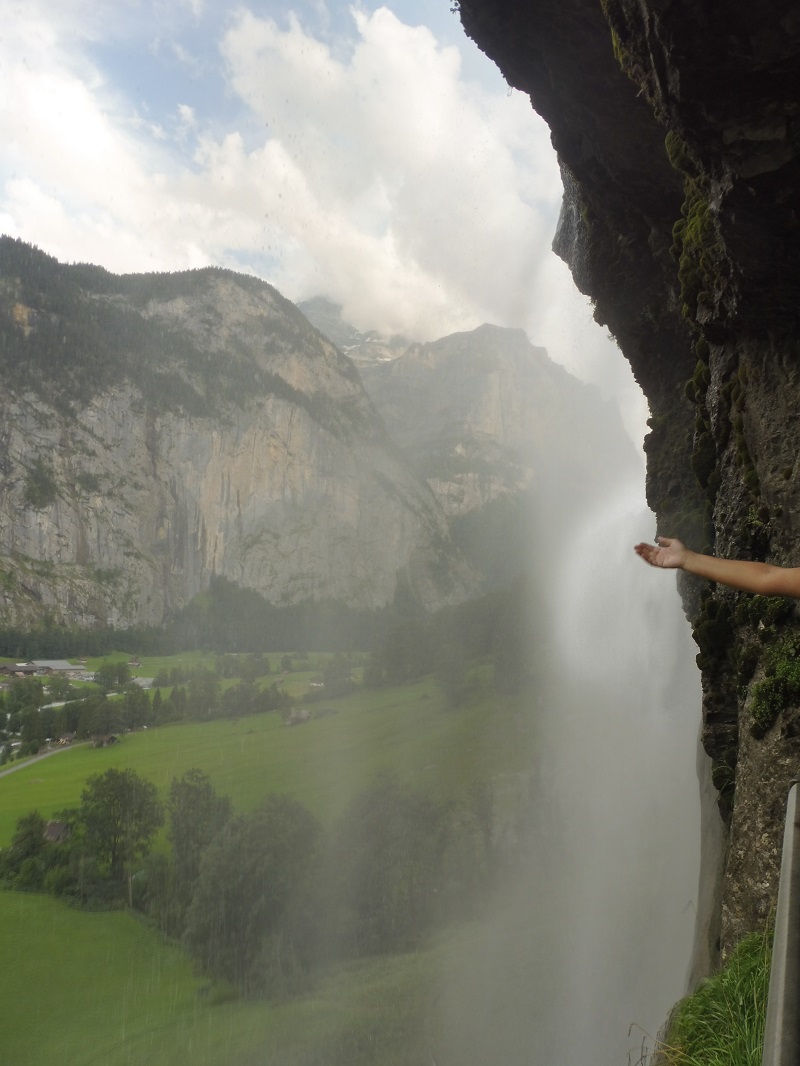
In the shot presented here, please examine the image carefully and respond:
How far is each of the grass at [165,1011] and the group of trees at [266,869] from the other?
6.01 feet

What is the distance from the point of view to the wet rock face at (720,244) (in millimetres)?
4786

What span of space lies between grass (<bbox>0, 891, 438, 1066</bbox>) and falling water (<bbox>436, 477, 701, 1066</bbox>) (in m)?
3.18

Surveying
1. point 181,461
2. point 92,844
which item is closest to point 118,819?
point 92,844

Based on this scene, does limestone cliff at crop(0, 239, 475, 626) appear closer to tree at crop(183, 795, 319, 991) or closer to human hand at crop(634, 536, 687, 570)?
tree at crop(183, 795, 319, 991)

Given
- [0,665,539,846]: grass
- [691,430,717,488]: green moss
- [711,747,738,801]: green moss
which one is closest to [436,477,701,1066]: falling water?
[0,665,539,846]: grass

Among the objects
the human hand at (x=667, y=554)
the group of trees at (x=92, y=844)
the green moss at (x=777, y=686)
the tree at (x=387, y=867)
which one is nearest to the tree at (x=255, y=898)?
the tree at (x=387, y=867)

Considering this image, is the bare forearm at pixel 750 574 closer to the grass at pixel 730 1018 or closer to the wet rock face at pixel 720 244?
the grass at pixel 730 1018

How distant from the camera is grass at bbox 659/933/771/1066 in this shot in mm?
3686

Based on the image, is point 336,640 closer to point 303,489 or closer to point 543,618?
point 303,489

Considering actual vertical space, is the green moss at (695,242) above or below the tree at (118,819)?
above

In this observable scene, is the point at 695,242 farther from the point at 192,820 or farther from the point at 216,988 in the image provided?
the point at 192,820

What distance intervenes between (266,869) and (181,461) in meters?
95.6

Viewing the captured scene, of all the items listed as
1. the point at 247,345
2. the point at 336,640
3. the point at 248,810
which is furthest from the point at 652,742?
the point at 247,345

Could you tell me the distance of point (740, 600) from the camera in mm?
7406
